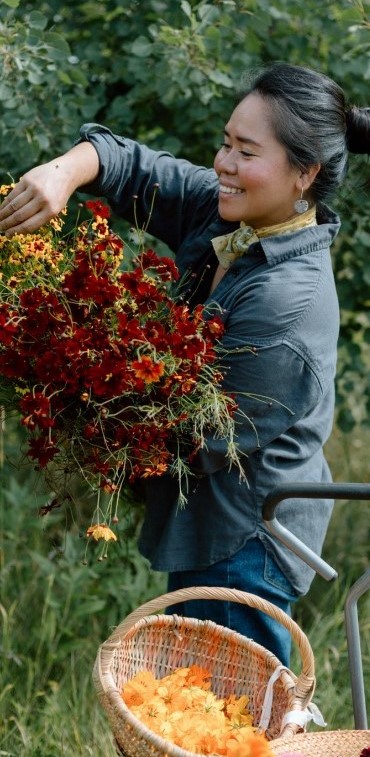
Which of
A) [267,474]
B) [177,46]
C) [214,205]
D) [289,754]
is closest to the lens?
[289,754]

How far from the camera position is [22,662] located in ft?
11.0

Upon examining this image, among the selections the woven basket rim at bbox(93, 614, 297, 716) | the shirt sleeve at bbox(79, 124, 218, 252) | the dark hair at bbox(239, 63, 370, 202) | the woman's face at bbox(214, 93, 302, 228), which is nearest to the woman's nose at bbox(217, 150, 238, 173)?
the woman's face at bbox(214, 93, 302, 228)

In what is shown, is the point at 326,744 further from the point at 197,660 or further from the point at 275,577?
the point at 275,577

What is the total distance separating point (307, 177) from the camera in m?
2.30

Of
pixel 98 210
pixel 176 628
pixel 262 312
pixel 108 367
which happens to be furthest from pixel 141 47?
pixel 176 628

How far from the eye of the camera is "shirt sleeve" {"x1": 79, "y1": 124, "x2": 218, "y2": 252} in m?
2.48

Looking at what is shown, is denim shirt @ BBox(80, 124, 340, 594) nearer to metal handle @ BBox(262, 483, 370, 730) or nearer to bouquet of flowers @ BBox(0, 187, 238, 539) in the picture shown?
bouquet of flowers @ BBox(0, 187, 238, 539)

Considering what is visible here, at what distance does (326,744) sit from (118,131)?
2.07 meters

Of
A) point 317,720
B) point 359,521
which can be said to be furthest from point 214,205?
point 359,521

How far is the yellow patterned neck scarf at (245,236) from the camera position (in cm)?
228

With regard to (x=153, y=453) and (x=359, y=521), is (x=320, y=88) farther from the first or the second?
(x=359, y=521)

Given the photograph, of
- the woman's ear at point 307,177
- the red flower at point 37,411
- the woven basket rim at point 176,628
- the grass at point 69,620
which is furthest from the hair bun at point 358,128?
the grass at point 69,620

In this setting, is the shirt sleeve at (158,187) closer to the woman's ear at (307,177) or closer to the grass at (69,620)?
the woman's ear at (307,177)

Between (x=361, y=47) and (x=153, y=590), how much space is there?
189 cm
